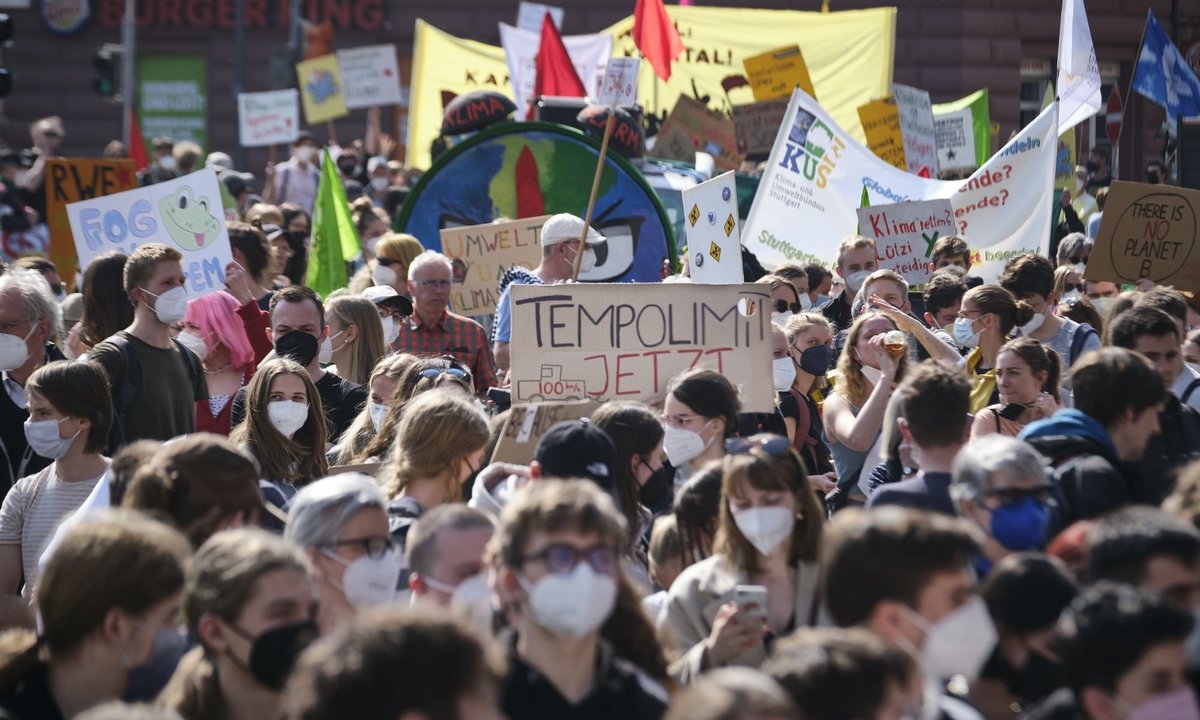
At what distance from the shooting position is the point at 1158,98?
1171 centimetres

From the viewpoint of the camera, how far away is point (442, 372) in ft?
19.4

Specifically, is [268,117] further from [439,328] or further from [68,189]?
[439,328]

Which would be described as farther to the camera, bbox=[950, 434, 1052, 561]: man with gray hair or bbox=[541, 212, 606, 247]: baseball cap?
bbox=[541, 212, 606, 247]: baseball cap

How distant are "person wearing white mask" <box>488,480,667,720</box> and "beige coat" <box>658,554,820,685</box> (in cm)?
68

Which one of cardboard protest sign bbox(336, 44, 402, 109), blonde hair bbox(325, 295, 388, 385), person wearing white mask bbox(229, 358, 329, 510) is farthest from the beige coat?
cardboard protest sign bbox(336, 44, 402, 109)

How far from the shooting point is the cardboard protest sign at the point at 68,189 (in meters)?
10.0

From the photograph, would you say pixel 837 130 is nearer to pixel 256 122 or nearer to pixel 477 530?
pixel 477 530

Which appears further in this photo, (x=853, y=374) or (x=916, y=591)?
(x=853, y=374)

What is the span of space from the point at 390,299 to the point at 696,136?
7367 millimetres

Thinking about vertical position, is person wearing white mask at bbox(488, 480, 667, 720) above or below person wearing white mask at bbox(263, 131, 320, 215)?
below

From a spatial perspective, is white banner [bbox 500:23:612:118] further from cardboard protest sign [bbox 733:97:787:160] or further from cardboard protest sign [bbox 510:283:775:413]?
cardboard protest sign [bbox 510:283:775:413]

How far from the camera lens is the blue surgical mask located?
384cm

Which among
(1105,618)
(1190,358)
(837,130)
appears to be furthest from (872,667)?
(837,130)

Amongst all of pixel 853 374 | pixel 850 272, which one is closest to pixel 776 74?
pixel 850 272
